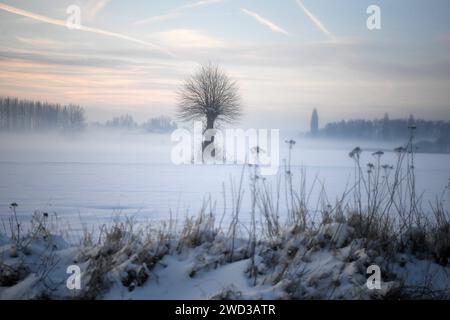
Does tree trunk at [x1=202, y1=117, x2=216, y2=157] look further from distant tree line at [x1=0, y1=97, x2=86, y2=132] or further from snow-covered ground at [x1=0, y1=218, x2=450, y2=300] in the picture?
snow-covered ground at [x1=0, y1=218, x2=450, y2=300]

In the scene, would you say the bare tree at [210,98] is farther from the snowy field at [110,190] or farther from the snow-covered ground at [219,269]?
the snow-covered ground at [219,269]

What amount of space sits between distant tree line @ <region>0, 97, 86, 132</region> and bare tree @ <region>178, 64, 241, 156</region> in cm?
944

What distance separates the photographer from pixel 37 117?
33656 millimetres

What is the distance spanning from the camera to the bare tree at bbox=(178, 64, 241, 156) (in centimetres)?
2602

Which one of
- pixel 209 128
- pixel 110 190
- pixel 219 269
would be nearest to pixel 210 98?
pixel 209 128

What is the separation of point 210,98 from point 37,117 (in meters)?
16.0

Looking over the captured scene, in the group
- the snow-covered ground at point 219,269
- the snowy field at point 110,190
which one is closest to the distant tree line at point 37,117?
the snowy field at point 110,190

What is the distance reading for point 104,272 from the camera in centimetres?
489

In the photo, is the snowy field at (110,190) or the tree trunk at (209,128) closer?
the snowy field at (110,190)

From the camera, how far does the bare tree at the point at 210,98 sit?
26.0 m

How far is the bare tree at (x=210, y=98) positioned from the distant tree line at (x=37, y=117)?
944 centimetres

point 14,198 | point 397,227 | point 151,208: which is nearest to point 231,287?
point 397,227

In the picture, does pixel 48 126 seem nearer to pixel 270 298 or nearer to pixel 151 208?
pixel 151 208

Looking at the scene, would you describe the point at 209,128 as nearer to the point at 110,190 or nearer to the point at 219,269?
the point at 110,190
